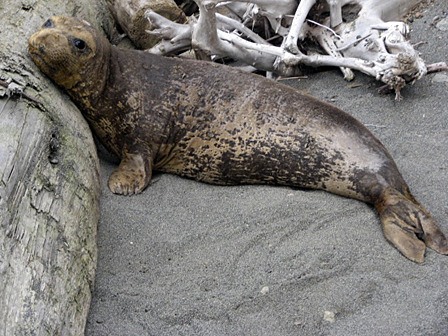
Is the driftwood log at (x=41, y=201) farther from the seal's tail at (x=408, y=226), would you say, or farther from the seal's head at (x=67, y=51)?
the seal's tail at (x=408, y=226)

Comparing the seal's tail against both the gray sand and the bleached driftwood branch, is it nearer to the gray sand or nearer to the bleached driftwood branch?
the gray sand

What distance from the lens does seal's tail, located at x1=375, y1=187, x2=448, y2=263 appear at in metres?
3.38

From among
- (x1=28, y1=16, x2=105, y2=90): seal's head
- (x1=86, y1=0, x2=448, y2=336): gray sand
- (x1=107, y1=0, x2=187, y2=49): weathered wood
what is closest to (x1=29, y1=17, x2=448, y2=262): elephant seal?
(x1=28, y1=16, x2=105, y2=90): seal's head

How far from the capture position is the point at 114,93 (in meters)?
4.25

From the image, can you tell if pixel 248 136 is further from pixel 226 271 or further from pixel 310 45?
pixel 310 45

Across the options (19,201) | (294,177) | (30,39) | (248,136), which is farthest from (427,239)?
(30,39)

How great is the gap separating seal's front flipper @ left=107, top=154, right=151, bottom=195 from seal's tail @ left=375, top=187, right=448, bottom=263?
Answer: 1.34m

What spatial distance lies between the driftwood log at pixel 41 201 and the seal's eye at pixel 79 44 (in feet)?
0.93

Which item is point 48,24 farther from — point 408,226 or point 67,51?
point 408,226

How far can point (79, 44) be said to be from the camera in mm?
4023

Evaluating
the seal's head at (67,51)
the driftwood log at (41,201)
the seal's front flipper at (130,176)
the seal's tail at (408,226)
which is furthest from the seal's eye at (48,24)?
the seal's tail at (408,226)

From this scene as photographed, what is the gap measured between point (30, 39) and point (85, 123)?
23.2 inches

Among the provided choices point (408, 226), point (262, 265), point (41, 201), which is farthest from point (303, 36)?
point (41, 201)

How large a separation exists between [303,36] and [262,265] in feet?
8.57
